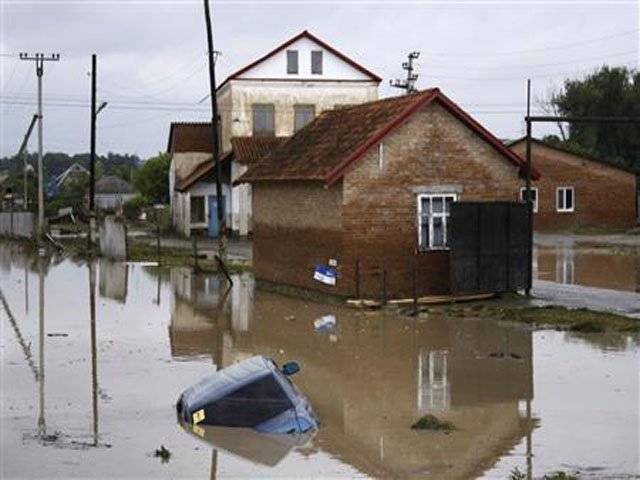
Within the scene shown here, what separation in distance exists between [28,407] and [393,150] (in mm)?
12689

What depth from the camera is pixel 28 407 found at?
13594 millimetres

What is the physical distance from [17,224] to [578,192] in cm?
3043

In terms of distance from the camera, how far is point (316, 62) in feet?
184

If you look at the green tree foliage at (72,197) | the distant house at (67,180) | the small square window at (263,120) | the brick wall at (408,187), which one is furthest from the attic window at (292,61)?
the distant house at (67,180)

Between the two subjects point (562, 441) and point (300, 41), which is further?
point (300, 41)

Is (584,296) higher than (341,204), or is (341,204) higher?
(341,204)

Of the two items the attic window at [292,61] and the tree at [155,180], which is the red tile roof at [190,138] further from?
the tree at [155,180]

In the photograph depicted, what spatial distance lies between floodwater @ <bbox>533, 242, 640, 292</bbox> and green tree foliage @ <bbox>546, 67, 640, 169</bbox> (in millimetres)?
25308

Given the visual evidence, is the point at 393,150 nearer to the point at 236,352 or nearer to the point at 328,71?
the point at 236,352

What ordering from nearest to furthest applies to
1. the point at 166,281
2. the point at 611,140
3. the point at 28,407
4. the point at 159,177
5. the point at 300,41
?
the point at 28,407 → the point at 166,281 → the point at 300,41 → the point at 611,140 → the point at 159,177

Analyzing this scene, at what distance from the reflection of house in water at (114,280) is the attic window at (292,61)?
1740cm

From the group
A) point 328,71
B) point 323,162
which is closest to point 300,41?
point 328,71

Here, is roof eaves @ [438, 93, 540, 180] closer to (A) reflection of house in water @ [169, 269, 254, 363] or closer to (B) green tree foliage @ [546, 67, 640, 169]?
(A) reflection of house in water @ [169, 269, 254, 363]

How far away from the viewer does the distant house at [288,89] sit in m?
54.7
